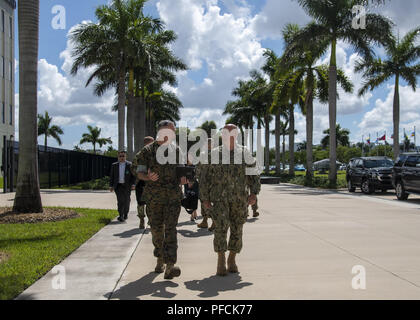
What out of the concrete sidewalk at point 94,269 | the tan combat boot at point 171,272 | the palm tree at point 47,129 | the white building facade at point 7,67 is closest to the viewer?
the concrete sidewalk at point 94,269

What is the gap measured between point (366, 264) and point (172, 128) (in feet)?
10.7

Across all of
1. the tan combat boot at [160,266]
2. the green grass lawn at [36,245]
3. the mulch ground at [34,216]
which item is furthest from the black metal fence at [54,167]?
the tan combat boot at [160,266]

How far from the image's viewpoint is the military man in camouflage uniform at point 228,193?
5473mm

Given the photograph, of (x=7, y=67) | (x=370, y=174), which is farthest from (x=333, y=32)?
(x=7, y=67)

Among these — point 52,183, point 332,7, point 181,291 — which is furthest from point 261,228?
point 332,7

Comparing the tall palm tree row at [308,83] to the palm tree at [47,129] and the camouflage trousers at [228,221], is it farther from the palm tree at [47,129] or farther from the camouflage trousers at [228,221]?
the palm tree at [47,129]

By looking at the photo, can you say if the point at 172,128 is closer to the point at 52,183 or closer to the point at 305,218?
the point at 305,218

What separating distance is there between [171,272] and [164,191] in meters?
1.00

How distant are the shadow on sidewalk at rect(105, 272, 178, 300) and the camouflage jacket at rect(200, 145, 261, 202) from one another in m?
1.18

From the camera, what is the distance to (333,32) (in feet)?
86.2

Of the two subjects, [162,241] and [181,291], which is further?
[162,241]

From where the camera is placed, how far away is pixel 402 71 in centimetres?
2933

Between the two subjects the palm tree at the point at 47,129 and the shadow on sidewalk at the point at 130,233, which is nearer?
the shadow on sidewalk at the point at 130,233

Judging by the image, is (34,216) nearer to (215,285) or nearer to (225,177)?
(225,177)
